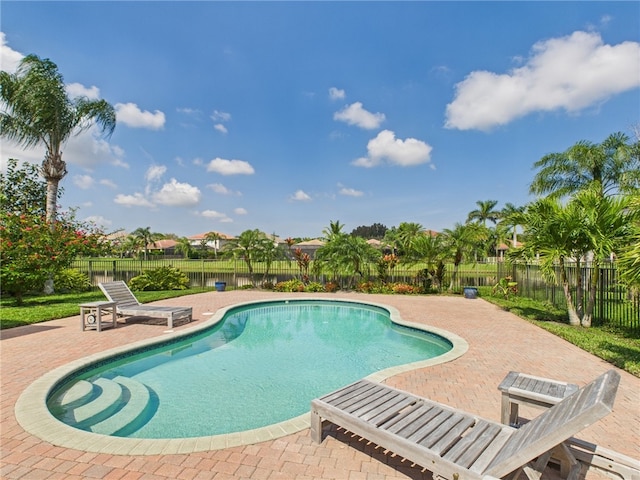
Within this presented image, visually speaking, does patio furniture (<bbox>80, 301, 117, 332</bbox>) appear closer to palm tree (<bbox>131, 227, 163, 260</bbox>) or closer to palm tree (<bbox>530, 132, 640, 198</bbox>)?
palm tree (<bbox>530, 132, 640, 198</bbox>)

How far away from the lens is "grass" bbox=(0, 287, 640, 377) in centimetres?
656

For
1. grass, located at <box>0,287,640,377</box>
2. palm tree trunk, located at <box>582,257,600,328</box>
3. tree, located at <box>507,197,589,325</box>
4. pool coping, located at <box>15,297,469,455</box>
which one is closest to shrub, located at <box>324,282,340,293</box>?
grass, located at <box>0,287,640,377</box>

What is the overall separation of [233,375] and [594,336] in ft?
28.7

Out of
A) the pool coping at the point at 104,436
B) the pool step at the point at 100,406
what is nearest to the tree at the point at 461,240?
the pool coping at the point at 104,436

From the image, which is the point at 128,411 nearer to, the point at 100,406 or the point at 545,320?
the point at 100,406

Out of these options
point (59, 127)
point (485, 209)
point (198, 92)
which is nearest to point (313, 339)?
point (198, 92)

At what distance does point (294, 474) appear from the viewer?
2.93m

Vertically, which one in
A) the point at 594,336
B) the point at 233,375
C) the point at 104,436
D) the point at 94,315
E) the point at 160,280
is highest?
the point at 160,280

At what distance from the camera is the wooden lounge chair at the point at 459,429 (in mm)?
2154

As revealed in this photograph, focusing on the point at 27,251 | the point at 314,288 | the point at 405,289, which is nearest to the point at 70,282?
the point at 27,251

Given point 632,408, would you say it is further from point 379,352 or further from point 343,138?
point 343,138

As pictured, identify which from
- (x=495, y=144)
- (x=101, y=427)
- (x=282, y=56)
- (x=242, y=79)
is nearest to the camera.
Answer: (x=101, y=427)

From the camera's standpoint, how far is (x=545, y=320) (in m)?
10.3

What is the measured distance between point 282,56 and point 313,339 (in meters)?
12.8
